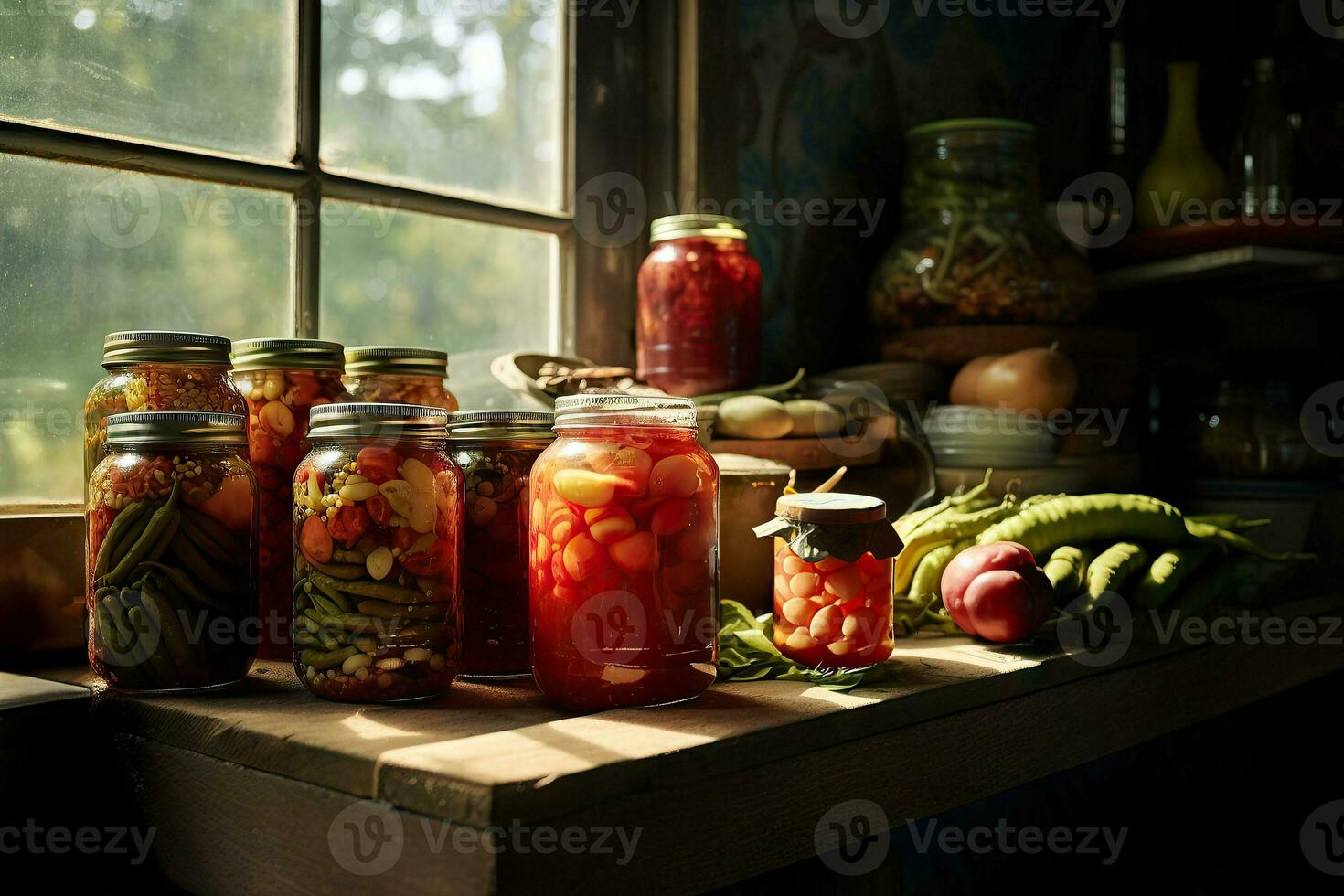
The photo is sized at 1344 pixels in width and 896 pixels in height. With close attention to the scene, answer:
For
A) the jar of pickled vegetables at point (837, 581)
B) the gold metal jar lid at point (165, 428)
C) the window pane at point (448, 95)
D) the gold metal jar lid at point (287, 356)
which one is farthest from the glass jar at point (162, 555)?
the window pane at point (448, 95)

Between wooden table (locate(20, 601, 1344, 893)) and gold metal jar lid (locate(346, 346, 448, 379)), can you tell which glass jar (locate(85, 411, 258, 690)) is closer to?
wooden table (locate(20, 601, 1344, 893))

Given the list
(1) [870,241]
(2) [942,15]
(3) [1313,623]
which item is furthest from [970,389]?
(2) [942,15]

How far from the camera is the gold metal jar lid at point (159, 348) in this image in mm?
904

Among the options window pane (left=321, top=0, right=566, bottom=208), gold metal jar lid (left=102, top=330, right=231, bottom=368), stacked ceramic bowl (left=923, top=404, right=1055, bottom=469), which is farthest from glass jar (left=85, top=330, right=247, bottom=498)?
stacked ceramic bowl (left=923, top=404, right=1055, bottom=469)

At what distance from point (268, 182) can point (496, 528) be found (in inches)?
21.7

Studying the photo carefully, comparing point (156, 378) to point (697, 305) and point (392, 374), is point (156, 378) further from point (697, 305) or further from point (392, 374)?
point (697, 305)

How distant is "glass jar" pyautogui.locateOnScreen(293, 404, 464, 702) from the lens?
0.81 meters

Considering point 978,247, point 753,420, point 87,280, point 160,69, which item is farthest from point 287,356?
point 978,247

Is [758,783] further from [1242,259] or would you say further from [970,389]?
[1242,259]

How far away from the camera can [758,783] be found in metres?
0.76

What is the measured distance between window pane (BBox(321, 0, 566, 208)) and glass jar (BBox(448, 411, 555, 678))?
21.0 inches

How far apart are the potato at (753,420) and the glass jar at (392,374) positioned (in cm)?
41

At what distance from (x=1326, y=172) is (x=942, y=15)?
644 mm

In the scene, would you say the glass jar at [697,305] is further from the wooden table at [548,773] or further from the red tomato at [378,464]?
the red tomato at [378,464]
